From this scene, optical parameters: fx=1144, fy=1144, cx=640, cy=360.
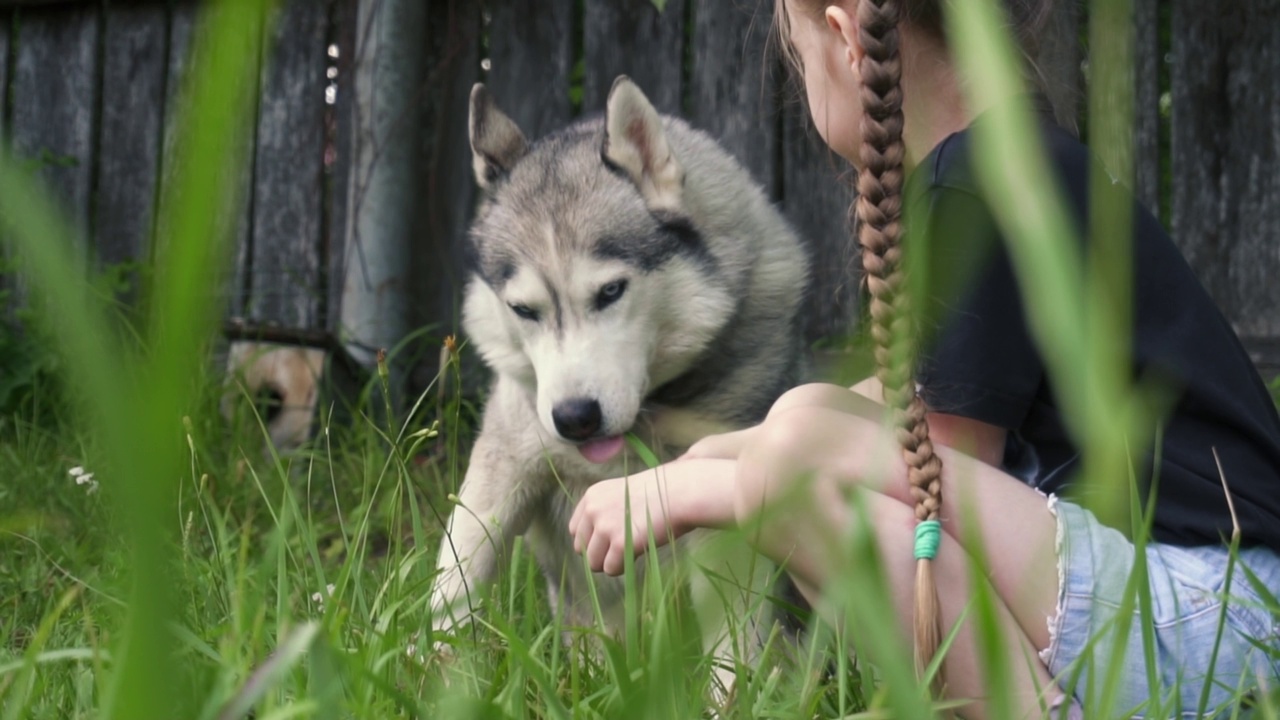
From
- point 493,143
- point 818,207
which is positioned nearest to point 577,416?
point 493,143

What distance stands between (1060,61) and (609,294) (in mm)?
899

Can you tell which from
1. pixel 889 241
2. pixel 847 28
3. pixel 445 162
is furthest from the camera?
pixel 445 162

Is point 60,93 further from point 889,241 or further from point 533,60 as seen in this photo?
point 889,241

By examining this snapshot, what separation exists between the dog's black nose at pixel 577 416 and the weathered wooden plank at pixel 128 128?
99.7 inches

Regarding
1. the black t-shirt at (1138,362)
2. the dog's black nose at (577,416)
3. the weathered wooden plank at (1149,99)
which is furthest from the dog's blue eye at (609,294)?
the weathered wooden plank at (1149,99)

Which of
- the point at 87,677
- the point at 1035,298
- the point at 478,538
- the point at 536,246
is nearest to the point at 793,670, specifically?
the point at 478,538

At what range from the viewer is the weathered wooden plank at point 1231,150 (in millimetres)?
3121

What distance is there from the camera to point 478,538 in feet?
6.85

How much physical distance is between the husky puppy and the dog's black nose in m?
0.01

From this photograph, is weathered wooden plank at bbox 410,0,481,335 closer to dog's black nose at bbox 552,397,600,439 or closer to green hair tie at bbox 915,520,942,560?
dog's black nose at bbox 552,397,600,439

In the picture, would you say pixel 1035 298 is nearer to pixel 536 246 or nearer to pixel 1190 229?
pixel 536 246

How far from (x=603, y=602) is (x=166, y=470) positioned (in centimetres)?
203

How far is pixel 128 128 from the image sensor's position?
3.99 meters

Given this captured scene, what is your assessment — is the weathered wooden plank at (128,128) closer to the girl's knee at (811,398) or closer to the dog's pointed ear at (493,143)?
the dog's pointed ear at (493,143)
